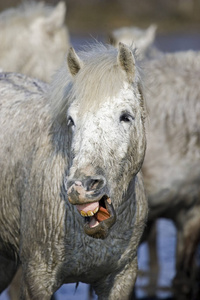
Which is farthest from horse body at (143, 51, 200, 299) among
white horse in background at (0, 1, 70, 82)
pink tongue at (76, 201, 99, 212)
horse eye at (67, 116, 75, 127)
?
pink tongue at (76, 201, 99, 212)

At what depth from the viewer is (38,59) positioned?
8.32 m

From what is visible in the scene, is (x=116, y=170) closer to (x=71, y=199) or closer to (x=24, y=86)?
(x=71, y=199)

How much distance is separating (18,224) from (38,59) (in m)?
3.95

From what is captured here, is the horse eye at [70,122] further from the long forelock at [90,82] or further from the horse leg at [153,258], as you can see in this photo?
the horse leg at [153,258]

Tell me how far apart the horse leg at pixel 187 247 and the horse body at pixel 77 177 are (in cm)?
239

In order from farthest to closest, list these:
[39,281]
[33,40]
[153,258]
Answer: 1. [33,40]
2. [153,258]
3. [39,281]

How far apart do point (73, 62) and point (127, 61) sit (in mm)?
297

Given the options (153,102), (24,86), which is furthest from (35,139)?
(153,102)

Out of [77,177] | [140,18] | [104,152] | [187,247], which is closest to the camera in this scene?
[77,177]

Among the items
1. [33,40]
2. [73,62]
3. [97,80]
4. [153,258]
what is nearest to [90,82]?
[97,80]

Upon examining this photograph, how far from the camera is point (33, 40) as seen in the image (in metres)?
8.45

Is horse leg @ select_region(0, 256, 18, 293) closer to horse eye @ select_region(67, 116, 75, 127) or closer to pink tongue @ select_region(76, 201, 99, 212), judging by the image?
horse eye @ select_region(67, 116, 75, 127)

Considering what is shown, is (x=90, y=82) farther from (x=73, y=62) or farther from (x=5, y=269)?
(x=5, y=269)

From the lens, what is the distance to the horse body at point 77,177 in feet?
12.6
